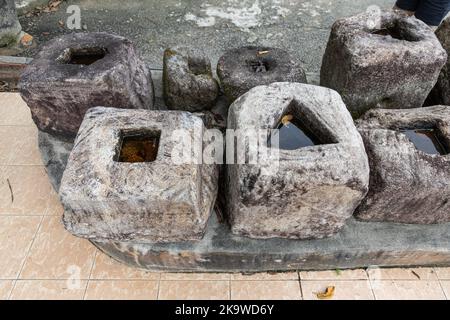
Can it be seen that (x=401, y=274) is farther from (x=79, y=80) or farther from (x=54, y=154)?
(x=54, y=154)

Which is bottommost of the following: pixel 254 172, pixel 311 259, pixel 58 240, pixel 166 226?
pixel 58 240

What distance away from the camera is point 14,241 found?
113 inches

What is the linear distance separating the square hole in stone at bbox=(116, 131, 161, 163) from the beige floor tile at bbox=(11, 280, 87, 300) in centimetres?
105

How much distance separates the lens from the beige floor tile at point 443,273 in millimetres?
2779

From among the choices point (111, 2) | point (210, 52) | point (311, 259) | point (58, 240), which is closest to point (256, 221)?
point (311, 259)

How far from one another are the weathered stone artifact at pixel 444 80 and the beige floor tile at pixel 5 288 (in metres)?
4.04

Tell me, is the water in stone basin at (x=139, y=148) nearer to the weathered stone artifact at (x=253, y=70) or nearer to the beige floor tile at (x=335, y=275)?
the weathered stone artifact at (x=253, y=70)

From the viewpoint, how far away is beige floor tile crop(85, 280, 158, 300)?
8.54 feet

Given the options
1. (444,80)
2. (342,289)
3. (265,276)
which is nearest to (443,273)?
(342,289)

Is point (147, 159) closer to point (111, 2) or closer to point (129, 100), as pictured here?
point (129, 100)

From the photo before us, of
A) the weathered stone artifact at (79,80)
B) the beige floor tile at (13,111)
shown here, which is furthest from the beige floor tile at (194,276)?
the beige floor tile at (13,111)

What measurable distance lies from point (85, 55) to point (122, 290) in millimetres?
2032
